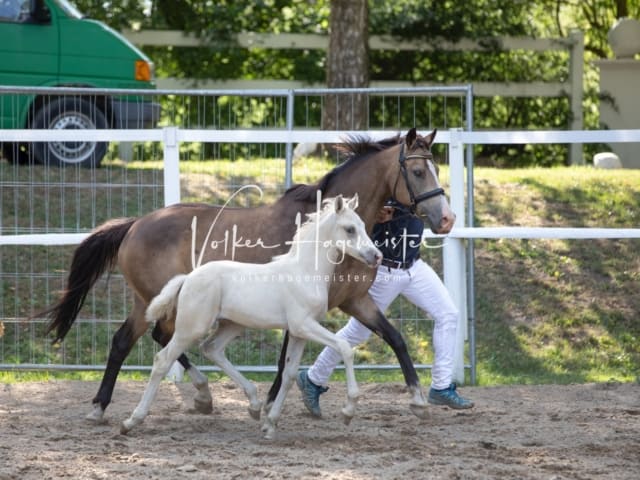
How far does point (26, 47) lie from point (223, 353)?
661 centimetres

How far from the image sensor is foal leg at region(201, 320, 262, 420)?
6066mm

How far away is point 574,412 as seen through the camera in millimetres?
6715

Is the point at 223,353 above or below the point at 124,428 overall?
above

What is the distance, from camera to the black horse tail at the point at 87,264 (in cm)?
685

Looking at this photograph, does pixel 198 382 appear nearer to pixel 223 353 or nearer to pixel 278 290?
pixel 223 353

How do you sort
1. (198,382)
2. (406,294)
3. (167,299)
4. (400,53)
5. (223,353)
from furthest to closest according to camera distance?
(400,53) < (406,294) < (198,382) < (223,353) < (167,299)

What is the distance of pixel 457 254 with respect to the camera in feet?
25.9

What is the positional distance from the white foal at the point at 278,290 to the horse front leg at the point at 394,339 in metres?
0.46

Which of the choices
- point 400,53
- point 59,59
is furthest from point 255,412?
point 400,53

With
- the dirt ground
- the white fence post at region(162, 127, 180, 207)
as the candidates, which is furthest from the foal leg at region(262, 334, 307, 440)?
the white fence post at region(162, 127, 180, 207)

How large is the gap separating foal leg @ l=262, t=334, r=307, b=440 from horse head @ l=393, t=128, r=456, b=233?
102cm

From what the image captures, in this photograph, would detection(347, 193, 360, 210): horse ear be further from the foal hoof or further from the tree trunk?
the tree trunk

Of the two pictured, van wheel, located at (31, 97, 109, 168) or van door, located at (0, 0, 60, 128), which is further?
van door, located at (0, 0, 60, 128)

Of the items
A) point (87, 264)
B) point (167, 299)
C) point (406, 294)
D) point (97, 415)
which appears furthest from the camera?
point (87, 264)
